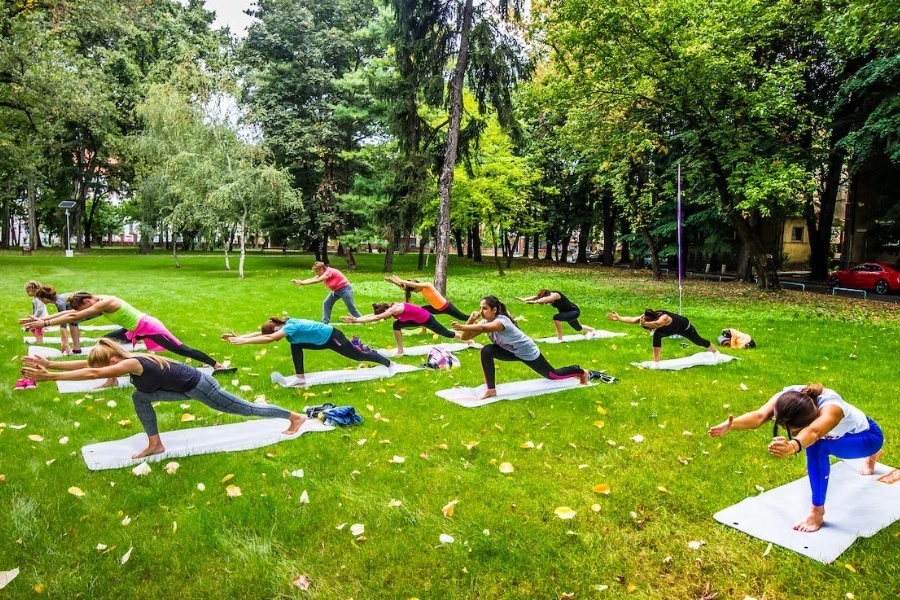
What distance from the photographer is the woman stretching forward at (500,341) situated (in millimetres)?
6677

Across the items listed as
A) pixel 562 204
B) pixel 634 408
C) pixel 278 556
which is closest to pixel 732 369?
pixel 634 408

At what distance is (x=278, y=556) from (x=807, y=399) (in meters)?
3.66

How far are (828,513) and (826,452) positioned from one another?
2.30 ft

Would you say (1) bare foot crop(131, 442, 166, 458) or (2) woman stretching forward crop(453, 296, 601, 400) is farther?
(2) woman stretching forward crop(453, 296, 601, 400)

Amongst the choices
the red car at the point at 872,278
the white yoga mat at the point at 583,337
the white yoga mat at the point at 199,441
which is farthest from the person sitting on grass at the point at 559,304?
the red car at the point at 872,278

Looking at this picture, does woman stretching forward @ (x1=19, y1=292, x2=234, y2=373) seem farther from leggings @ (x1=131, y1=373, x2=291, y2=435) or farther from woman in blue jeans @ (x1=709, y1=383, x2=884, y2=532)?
woman in blue jeans @ (x1=709, y1=383, x2=884, y2=532)

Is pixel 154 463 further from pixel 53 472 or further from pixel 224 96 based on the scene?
pixel 224 96

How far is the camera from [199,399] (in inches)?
199

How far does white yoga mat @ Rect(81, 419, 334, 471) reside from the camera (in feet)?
16.6

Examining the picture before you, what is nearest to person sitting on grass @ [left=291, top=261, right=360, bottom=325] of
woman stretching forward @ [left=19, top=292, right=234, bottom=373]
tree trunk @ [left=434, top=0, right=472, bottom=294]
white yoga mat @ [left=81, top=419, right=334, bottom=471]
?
woman stretching forward @ [left=19, top=292, right=234, bottom=373]

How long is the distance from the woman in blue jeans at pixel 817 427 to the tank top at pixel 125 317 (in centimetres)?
706

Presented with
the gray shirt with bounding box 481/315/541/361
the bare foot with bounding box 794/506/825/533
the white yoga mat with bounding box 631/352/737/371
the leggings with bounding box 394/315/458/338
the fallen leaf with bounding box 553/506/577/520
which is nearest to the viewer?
the bare foot with bounding box 794/506/825/533

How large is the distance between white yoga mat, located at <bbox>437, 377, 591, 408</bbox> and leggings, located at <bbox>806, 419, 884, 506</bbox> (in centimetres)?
364

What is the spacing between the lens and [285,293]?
1919cm
